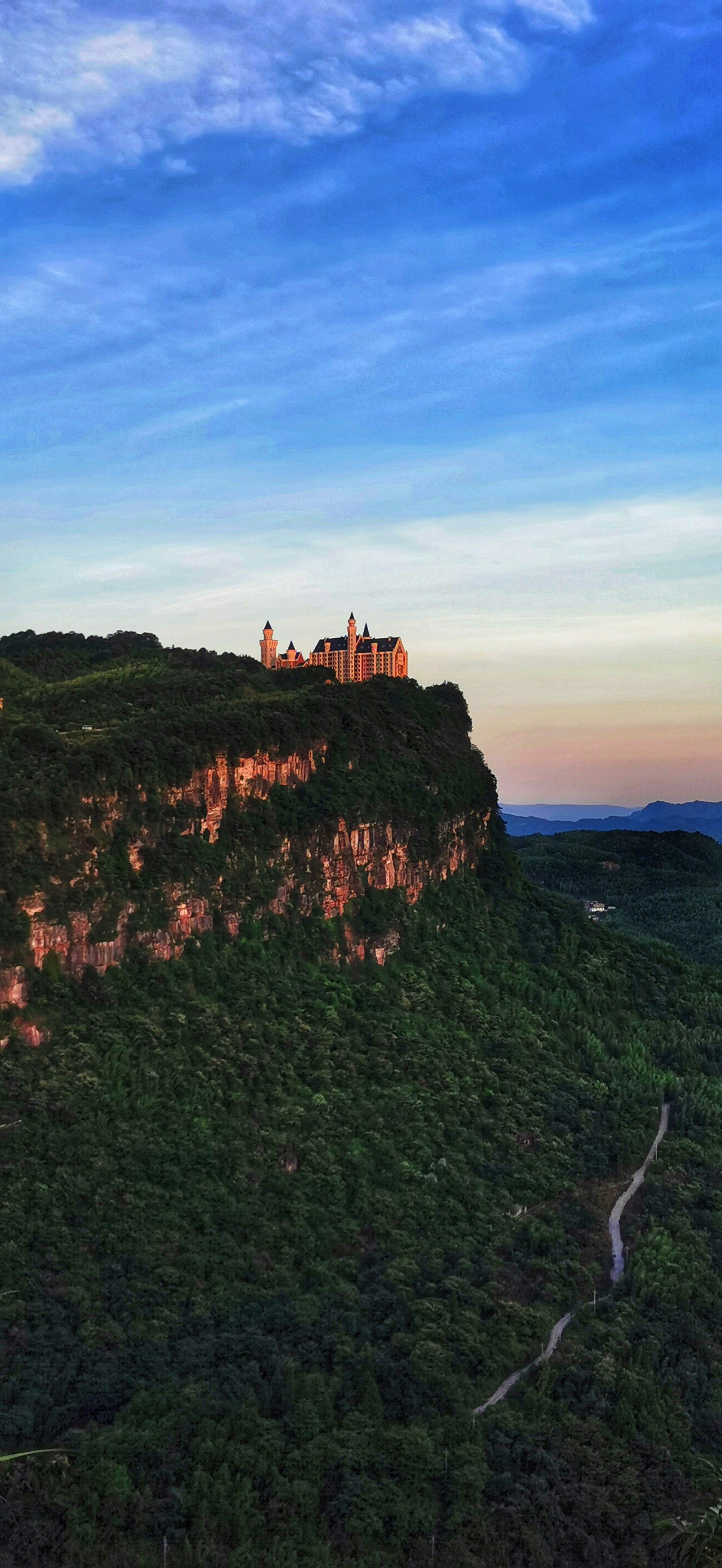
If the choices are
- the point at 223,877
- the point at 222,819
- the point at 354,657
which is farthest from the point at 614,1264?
the point at 354,657

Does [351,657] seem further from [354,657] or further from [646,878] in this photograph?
[646,878]

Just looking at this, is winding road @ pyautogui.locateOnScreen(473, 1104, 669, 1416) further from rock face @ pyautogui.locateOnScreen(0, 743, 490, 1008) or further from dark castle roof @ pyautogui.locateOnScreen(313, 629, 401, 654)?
dark castle roof @ pyautogui.locateOnScreen(313, 629, 401, 654)

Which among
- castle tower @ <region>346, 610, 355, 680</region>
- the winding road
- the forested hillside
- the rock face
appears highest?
castle tower @ <region>346, 610, 355, 680</region>

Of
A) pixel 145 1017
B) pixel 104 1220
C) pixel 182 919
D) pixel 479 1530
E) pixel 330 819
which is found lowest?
pixel 479 1530

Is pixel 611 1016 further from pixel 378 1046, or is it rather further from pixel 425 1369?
pixel 425 1369

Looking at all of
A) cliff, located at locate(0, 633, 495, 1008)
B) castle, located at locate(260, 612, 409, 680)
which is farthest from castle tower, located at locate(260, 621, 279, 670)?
cliff, located at locate(0, 633, 495, 1008)

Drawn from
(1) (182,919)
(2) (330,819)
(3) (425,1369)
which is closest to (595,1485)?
(3) (425,1369)
